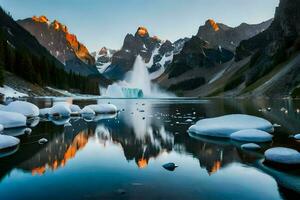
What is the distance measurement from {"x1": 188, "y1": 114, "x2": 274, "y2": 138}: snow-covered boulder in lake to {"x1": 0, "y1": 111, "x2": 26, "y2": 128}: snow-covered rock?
736 inches

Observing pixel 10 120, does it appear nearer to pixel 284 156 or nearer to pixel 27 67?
pixel 284 156

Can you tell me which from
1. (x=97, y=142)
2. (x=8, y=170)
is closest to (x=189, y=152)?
(x=97, y=142)

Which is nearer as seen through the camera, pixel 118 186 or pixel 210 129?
pixel 118 186

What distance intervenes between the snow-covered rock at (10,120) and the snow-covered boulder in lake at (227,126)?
61.3ft

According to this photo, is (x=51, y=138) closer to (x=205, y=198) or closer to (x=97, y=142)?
(x=97, y=142)

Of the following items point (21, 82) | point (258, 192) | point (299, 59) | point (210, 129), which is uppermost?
point (299, 59)

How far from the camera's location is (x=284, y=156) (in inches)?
643

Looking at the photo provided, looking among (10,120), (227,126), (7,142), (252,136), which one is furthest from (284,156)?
(10,120)

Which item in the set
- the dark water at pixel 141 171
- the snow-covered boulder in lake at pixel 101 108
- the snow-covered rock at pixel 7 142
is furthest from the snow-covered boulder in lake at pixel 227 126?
the snow-covered boulder in lake at pixel 101 108

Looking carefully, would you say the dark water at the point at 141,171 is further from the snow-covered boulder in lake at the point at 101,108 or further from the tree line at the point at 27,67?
the tree line at the point at 27,67

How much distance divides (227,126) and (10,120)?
21968mm

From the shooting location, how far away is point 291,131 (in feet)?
94.9

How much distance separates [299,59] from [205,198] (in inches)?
6150

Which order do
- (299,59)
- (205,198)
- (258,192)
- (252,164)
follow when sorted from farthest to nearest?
(299,59)
(252,164)
(258,192)
(205,198)
